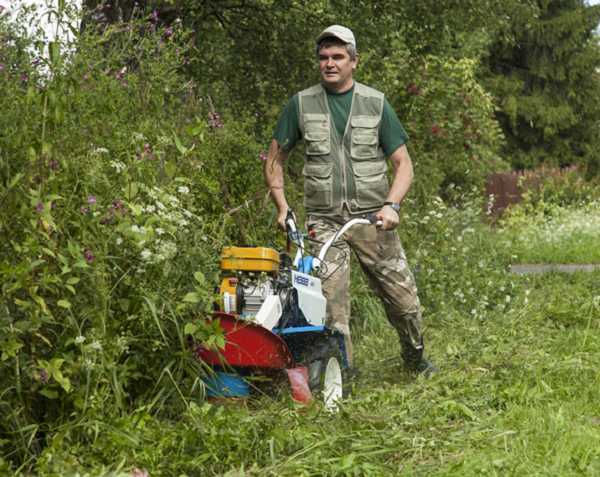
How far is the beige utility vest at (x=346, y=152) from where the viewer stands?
6.09 m

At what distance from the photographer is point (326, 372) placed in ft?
18.4

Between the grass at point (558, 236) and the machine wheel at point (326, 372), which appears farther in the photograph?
the grass at point (558, 236)

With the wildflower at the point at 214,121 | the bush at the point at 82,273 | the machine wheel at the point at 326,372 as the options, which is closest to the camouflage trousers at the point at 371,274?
→ the machine wheel at the point at 326,372

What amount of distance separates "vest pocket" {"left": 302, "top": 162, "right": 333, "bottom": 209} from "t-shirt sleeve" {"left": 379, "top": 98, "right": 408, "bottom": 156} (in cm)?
31

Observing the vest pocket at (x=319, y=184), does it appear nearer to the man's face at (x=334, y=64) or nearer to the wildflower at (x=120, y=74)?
the man's face at (x=334, y=64)

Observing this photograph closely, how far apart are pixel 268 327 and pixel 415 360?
77.7 inches

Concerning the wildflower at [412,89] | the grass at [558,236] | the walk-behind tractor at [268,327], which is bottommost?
the grass at [558,236]

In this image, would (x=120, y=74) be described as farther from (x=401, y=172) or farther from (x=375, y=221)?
(x=375, y=221)

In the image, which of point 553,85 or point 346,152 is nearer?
point 346,152

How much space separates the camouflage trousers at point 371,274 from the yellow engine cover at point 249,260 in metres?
1.03

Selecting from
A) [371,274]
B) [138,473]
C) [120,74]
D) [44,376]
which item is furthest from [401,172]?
[138,473]

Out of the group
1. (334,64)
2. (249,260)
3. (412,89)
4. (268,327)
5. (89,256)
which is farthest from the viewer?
(412,89)

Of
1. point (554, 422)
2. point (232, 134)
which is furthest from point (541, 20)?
point (554, 422)

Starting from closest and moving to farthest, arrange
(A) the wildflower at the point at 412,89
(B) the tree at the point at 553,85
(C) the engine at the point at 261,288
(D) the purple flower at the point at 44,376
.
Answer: (D) the purple flower at the point at 44,376 → (C) the engine at the point at 261,288 → (A) the wildflower at the point at 412,89 → (B) the tree at the point at 553,85
